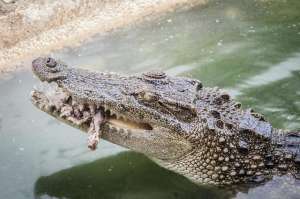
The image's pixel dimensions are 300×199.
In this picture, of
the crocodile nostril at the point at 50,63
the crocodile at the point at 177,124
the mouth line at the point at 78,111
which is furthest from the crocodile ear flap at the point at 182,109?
the crocodile nostril at the point at 50,63

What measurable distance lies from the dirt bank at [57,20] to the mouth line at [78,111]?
2679 mm

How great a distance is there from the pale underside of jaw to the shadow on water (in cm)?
61

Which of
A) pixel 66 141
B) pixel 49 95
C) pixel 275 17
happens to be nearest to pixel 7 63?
pixel 66 141

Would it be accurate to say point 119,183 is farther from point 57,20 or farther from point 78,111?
point 57,20

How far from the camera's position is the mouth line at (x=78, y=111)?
4.39 m

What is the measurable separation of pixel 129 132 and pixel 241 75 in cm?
240

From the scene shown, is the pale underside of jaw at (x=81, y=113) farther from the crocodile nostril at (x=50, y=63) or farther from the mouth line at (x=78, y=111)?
the crocodile nostril at (x=50, y=63)

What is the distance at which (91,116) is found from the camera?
173 inches

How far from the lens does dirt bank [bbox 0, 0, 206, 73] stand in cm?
747

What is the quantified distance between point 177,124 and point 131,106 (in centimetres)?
40

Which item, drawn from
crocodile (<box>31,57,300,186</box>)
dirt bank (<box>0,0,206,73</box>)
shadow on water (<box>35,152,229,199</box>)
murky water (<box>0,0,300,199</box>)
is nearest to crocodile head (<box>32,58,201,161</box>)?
crocodile (<box>31,57,300,186</box>)

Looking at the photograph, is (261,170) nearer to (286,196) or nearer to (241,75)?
(286,196)

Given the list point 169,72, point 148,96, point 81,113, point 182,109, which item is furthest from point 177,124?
point 169,72

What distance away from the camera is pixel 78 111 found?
4.44 meters
